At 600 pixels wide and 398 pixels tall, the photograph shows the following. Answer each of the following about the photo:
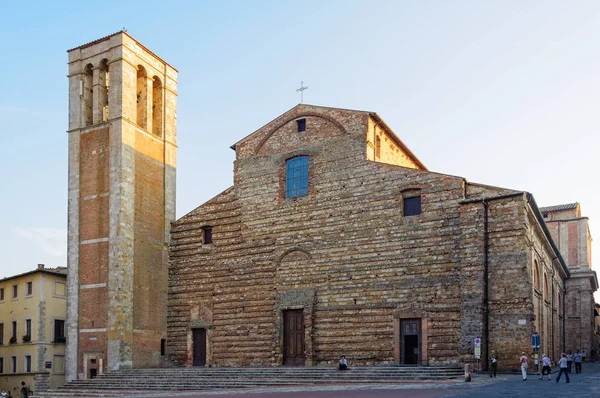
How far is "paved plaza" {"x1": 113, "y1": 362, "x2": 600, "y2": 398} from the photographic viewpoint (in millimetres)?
17234

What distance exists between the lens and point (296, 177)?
30.5 metres

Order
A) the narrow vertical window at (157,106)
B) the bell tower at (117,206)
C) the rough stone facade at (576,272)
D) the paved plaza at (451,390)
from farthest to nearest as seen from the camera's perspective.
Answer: the rough stone facade at (576,272)
the narrow vertical window at (157,106)
the bell tower at (117,206)
the paved plaza at (451,390)

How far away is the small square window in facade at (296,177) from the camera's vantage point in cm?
3027

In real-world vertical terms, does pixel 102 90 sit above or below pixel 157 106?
above

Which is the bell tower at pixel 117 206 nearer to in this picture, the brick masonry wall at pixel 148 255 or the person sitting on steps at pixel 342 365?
the brick masonry wall at pixel 148 255

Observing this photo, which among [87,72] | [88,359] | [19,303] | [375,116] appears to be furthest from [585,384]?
[19,303]

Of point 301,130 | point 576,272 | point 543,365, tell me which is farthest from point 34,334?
point 576,272

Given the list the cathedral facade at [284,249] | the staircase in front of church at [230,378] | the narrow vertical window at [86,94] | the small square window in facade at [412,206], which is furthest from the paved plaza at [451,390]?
the narrow vertical window at [86,94]

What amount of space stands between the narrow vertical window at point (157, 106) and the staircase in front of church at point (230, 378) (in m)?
11.5

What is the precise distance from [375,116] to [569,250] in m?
23.0

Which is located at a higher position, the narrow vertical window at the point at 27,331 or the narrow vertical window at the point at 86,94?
the narrow vertical window at the point at 86,94

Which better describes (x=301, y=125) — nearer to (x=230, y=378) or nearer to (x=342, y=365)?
(x=342, y=365)

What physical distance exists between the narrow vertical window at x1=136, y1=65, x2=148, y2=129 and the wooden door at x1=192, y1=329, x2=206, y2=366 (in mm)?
9869

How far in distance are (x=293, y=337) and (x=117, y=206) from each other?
31.2 ft
